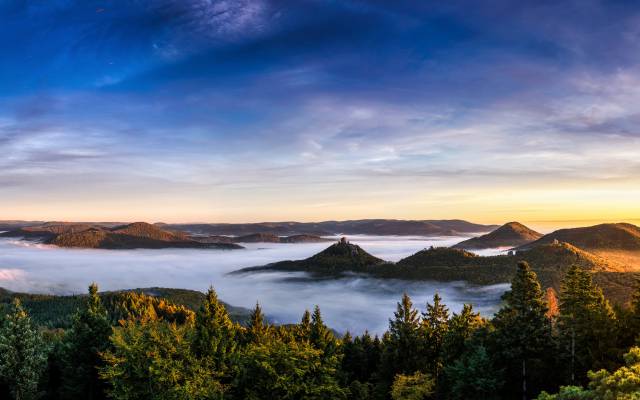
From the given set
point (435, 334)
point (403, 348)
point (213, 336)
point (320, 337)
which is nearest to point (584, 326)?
point (435, 334)

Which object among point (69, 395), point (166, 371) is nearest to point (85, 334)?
point (69, 395)

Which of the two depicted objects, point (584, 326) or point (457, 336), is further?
point (457, 336)

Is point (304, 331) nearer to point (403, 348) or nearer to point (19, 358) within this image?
point (403, 348)

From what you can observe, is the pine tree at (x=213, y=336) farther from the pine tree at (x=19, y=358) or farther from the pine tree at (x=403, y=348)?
Result: the pine tree at (x=19, y=358)

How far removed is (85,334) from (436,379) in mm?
43935

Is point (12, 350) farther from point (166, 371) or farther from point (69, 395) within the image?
point (166, 371)

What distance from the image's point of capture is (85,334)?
58812 millimetres

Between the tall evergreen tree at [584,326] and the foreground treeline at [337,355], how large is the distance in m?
0.11

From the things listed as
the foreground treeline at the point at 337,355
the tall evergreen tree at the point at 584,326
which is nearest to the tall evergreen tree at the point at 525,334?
the foreground treeline at the point at 337,355

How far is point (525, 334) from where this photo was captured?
49375mm

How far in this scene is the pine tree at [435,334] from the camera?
59438 millimetres

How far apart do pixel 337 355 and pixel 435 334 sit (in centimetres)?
1442

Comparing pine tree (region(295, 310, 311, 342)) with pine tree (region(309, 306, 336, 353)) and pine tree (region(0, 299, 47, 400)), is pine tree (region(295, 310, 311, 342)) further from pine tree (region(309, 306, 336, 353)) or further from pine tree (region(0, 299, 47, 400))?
pine tree (region(0, 299, 47, 400))

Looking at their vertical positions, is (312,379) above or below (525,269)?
below
